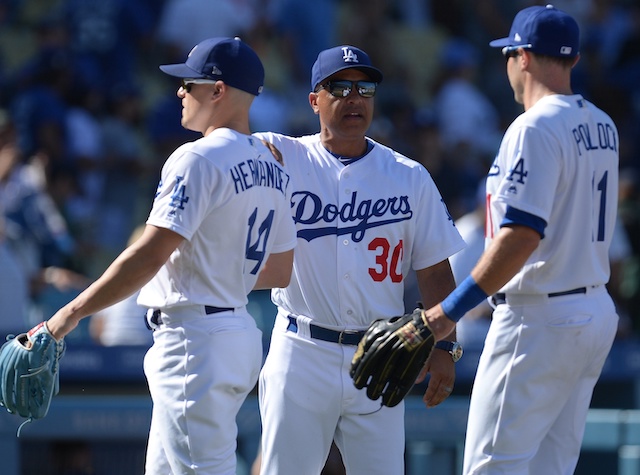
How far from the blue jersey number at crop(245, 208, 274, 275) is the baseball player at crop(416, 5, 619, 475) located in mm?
790

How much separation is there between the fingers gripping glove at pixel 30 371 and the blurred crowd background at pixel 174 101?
3071 millimetres

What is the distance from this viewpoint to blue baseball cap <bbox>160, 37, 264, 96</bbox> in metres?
4.09

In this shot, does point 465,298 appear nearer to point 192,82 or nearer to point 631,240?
point 192,82

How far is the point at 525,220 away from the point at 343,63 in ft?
3.38

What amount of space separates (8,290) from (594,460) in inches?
143

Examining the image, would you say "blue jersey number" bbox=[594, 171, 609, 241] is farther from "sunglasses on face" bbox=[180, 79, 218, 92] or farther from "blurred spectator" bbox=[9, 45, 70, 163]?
"blurred spectator" bbox=[9, 45, 70, 163]

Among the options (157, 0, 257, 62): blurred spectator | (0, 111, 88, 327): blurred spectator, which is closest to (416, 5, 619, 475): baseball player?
(0, 111, 88, 327): blurred spectator

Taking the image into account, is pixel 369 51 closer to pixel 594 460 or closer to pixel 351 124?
pixel 594 460

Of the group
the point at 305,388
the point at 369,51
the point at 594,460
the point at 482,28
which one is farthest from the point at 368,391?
the point at 482,28

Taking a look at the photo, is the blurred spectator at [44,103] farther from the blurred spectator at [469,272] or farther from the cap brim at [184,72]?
the cap brim at [184,72]

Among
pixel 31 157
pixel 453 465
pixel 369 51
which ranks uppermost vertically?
pixel 369 51

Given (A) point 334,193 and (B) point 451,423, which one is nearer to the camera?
(A) point 334,193

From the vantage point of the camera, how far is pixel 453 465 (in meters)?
6.17

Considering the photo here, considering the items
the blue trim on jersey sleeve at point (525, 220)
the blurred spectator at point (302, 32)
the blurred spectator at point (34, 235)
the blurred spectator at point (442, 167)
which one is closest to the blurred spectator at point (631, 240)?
the blurred spectator at point (442, 167)
